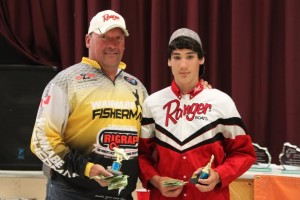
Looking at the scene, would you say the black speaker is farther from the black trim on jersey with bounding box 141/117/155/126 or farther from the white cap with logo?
the black trim on jersey with bounding box 141/117/155/126

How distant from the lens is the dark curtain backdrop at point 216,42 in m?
3.14

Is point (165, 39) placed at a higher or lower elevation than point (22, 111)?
higher

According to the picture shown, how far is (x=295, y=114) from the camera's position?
309cm

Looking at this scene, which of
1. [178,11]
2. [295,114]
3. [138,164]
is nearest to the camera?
[138,164]

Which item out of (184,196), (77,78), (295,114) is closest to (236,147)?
(184,196)

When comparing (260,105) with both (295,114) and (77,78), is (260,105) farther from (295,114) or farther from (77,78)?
(77,78)

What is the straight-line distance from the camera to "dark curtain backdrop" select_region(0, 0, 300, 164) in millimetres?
3145

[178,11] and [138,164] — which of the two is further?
[178,11]

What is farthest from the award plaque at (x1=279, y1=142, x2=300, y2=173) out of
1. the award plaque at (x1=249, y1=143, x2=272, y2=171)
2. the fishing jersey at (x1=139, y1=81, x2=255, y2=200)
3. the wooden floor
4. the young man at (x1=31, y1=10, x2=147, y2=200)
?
the wooden floor

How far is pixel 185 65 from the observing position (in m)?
1.96

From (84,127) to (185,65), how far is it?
0.51m

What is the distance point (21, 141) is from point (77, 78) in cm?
141

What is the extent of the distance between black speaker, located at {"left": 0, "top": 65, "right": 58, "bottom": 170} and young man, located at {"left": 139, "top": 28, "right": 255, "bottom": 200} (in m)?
1.43

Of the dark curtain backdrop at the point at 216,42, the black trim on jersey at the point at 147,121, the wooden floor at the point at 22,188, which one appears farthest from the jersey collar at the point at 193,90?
the wooden floor at the point at 22,188
